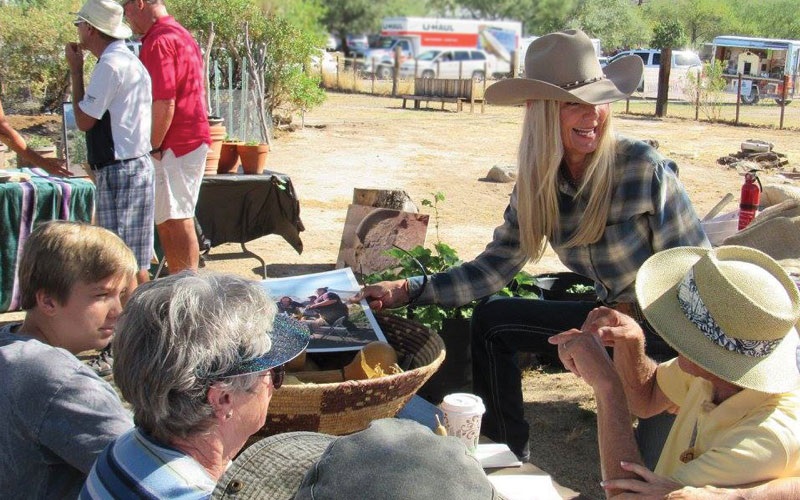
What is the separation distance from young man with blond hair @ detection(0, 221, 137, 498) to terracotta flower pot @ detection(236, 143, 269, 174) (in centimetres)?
447

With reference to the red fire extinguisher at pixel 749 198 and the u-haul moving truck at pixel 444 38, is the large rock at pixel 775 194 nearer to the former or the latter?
the red fire extinguisher at pixel 749 198

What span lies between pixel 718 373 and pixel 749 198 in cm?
304

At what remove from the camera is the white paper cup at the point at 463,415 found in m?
2.04

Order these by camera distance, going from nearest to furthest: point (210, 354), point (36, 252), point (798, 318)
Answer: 1. point (210, 354)
2. point (798, 318)
3. point (36, 252)

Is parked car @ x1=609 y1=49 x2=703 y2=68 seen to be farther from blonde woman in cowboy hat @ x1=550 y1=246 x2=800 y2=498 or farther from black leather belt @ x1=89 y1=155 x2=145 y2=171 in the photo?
blonde woman in cowboy hat @ x1=550 y1=246 x2=800 y2=498

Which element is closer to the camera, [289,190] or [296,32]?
[289,190]

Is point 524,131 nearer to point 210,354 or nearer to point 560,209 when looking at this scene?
point 560,209

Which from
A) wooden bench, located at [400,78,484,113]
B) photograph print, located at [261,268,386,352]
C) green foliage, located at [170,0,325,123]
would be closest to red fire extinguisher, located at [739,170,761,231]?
photograph print, located at [261,268,386,352]

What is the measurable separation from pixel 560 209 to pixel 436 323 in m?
1.02

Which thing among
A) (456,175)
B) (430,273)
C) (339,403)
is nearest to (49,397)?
(339,403)

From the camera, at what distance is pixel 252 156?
6.42 m

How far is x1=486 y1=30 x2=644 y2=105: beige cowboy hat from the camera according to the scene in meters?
2.75

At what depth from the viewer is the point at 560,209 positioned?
2926mm

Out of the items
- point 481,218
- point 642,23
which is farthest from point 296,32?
point 642,23
